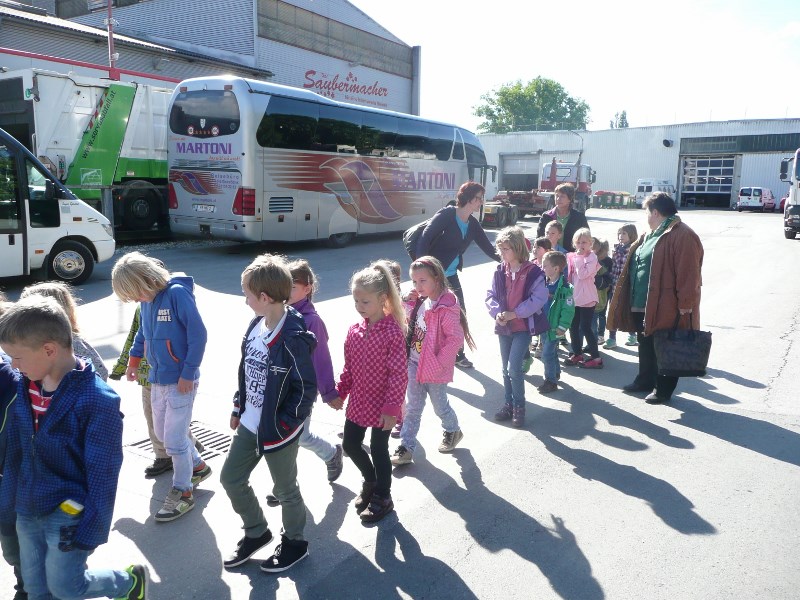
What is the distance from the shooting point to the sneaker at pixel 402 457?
4422 mm

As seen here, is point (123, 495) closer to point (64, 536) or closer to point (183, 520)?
point (183, 520)

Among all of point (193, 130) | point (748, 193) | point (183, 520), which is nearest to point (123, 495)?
point (183, 520)

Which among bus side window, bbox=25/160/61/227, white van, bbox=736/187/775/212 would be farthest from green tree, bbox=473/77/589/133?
bus side window, bbox=25/160/61/227

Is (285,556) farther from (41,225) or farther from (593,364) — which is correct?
(41,225)

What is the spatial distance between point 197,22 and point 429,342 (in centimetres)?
2990

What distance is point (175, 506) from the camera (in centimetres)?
371

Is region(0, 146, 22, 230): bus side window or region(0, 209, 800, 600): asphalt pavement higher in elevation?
region(0, 146, 22, 230): bus side window

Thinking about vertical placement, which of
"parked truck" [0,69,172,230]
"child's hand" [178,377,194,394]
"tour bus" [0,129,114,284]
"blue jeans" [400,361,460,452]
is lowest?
"blue jeans" [400,361,460,452]

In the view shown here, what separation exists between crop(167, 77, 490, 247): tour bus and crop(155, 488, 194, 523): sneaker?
10.8 metres

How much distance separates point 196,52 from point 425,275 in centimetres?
2763

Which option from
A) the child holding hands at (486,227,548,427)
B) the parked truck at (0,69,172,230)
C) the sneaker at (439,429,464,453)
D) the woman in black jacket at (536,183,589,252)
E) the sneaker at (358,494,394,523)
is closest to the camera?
the sneaker at (358,494,394,523)

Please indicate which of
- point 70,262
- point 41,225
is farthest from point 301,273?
point 70,262

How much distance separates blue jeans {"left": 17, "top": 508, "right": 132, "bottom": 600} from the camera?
239cm

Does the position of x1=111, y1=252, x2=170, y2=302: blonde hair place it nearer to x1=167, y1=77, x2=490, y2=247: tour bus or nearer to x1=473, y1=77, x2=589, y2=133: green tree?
x1=167, y1=77, x2=490, y2=247: tour bus
